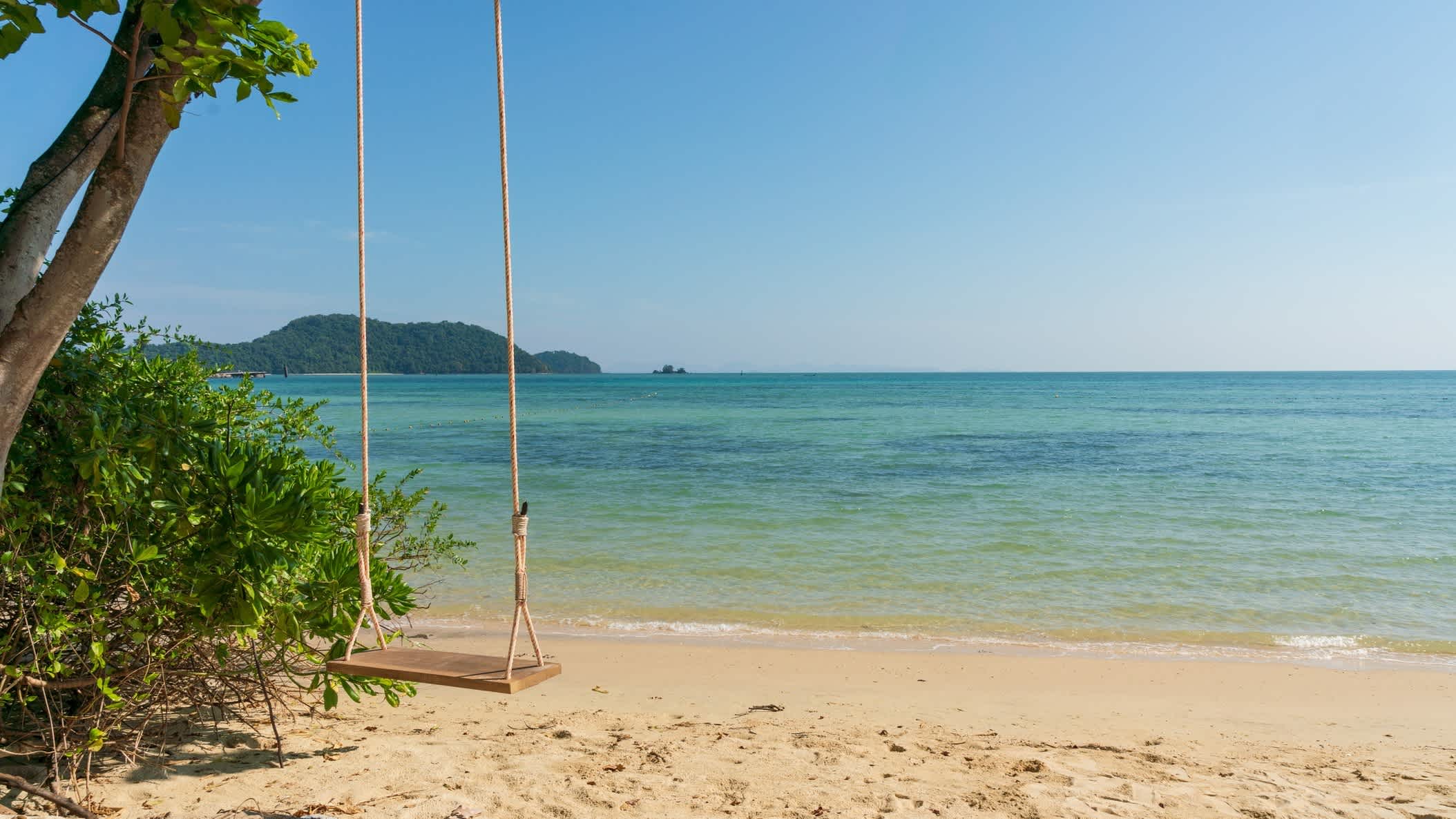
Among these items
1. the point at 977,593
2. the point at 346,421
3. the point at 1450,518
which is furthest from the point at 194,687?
the point at 346,421

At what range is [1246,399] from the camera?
5931 centimetres

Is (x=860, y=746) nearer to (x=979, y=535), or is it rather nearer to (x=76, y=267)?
(x=76, y=267)

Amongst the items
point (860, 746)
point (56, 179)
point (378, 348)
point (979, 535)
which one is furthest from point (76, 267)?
point (378, 348)

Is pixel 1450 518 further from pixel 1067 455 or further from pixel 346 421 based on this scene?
pixel 346 421

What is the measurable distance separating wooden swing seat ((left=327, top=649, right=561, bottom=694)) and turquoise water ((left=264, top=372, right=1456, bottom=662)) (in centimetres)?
382

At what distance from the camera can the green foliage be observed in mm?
2076

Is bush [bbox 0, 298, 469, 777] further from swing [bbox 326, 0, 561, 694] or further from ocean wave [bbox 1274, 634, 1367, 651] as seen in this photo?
ocean wave [bbox 1274, 634, 1367, 651]

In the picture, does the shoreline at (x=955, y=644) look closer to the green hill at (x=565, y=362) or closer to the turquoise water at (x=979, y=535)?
the turquoise water at (x=979, y=535)

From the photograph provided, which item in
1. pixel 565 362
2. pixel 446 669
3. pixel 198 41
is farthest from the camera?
pixel 565 362

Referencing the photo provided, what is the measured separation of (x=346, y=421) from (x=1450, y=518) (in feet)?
117

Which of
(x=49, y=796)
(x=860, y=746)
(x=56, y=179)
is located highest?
(x=56, y=179)

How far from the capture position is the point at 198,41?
7.14ft

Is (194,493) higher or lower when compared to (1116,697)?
higher

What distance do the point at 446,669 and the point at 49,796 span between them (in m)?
1.25
